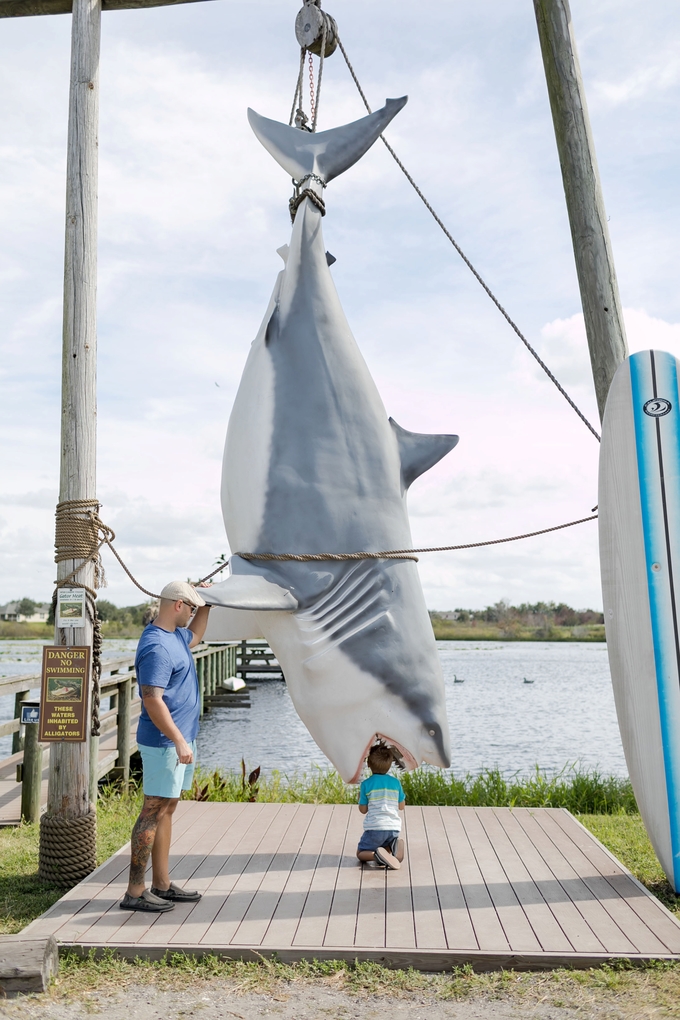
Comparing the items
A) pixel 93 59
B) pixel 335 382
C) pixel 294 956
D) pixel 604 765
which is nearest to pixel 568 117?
pixel 335 382

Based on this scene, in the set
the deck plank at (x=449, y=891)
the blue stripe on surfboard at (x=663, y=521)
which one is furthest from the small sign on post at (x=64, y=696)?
the blue stripe on surfboard at (x=663, y=521)

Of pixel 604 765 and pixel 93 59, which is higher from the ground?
pixel 93 59

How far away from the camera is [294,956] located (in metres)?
2.84

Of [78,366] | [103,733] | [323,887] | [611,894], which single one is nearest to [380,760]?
[323,887]

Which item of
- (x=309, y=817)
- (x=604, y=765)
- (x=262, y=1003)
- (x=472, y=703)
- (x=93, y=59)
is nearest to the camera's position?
(x=262, y=1003)

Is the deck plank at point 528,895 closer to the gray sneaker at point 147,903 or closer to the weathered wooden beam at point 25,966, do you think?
the gray sneaker at point 147,903

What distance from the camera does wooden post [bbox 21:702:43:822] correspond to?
201 inches

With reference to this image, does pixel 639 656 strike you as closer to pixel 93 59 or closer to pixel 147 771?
pixel 147 771

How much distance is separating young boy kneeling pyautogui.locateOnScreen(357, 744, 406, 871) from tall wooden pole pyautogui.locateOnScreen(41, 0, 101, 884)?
1.30 metres

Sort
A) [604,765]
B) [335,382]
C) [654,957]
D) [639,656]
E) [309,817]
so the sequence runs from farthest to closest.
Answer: [604,765]
[309,817]
[639,656]
[335,382]
[654,957]

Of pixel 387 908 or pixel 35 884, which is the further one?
pixel 35 884

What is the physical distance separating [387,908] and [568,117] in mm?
3592

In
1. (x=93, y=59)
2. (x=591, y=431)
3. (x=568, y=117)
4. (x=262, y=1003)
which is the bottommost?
(x=262, y=1003)

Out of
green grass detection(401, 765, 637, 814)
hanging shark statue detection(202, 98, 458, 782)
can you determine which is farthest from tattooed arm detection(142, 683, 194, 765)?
green grass detection(401, 765, 637, 814)
